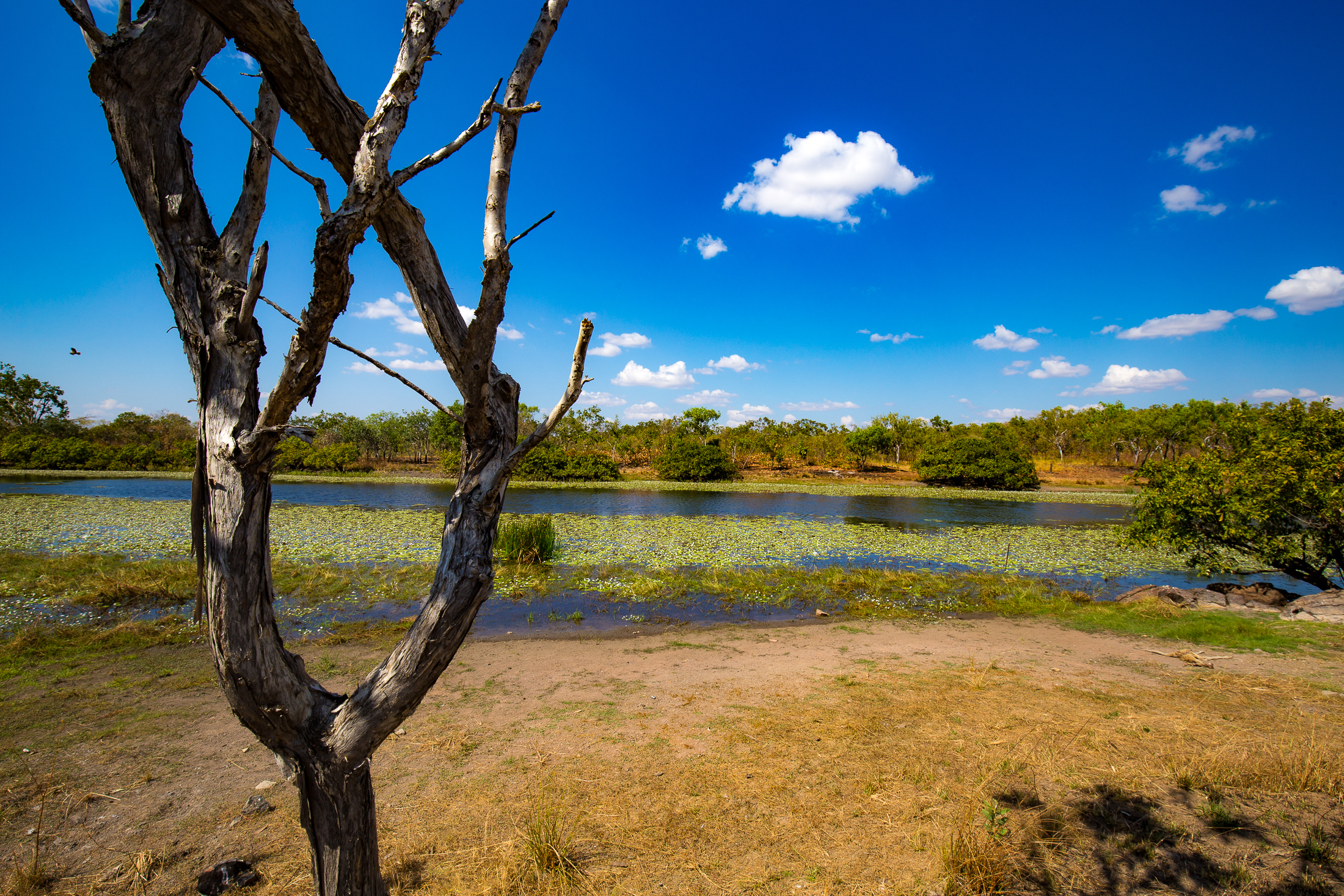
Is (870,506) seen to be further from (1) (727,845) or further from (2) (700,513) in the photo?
(1) (727,845)

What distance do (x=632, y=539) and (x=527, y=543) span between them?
4.97m

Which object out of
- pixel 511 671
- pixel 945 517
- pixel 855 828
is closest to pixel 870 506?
pixel 945 517

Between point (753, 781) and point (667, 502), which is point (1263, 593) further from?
point (667, 502)

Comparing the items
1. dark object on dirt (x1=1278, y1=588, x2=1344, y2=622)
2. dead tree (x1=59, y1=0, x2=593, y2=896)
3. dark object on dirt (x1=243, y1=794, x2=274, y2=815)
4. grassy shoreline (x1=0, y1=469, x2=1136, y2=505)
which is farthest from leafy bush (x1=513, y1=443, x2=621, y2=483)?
dead tree (x1=59, y1=0, x2=593, y2=896)

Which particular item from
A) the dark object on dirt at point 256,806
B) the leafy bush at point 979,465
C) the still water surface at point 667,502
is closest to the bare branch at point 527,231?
the dark object on dirt at point 256,806

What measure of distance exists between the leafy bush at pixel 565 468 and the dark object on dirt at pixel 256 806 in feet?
147

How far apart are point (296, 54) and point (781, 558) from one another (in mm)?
16280

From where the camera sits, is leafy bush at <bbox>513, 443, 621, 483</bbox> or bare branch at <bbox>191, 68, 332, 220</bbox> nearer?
bare branch at <bbox>191, 68, 332, 220</bbox>

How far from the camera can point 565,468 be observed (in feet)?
165

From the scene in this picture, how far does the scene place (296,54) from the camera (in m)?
1.69

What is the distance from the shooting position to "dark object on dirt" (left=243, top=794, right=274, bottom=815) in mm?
4184

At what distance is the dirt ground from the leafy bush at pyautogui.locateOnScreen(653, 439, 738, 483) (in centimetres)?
4605

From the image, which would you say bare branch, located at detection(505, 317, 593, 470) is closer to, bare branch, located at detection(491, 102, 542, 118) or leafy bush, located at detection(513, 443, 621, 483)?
bare branch, located at detection(491, 102, 542, 118)

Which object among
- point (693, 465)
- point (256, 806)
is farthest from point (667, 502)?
point (256, 806)
